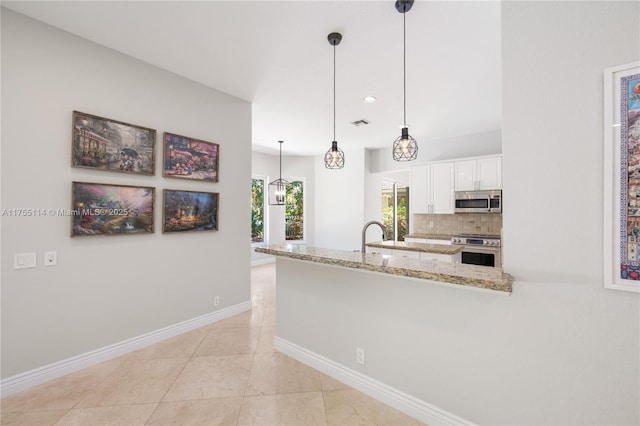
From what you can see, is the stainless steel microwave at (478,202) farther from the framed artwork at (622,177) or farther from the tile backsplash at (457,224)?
the framed artwork at (622,177)

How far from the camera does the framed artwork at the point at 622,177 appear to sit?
3.72 feet

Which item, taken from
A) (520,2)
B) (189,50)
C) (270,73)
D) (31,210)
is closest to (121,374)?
(31,210)

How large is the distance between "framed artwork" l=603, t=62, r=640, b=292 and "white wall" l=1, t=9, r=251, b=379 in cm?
340

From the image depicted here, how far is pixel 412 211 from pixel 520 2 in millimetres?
4404

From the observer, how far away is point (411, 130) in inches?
200

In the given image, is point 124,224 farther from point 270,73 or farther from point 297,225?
point 297,225

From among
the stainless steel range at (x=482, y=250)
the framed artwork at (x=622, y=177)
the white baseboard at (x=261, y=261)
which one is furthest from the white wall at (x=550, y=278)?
the white baseboard at (x=261, y=261)

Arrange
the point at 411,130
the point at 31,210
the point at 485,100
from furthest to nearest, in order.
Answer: the point at 411,130
the point at 485,100
the point at 31,210

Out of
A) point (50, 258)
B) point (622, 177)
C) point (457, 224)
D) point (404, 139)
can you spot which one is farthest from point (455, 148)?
point (50, 258)

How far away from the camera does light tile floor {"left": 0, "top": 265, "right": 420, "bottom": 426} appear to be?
1.80m

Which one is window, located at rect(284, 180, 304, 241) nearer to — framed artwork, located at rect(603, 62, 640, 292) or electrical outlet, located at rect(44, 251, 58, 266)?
electrical outlet, located at rect(44, 251, 58, 266)

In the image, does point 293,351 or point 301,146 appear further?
point 301,146

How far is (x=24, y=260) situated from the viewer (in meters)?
2.10

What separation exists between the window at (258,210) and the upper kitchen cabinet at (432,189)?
372 cm
